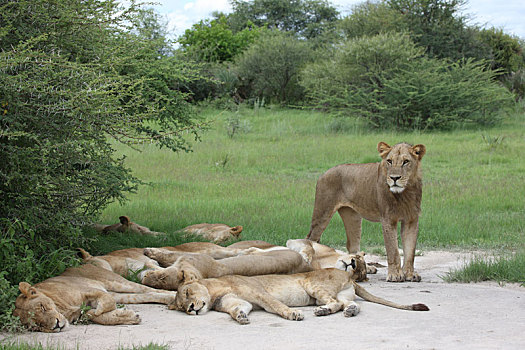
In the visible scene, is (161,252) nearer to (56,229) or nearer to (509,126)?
(56,229)

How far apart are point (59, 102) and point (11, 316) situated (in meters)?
1.97

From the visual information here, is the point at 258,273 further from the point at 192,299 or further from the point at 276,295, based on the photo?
the point at 192,299

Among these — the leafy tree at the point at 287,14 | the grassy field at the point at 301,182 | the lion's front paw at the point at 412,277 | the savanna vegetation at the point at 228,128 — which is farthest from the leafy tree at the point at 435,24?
the lion's front paw at the point at 412,277

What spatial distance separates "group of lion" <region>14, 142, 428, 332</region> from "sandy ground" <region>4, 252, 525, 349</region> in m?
0.11

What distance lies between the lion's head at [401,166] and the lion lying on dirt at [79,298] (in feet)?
9.22

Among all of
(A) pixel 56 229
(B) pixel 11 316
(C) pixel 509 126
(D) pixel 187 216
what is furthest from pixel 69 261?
(C) pixel 509 126

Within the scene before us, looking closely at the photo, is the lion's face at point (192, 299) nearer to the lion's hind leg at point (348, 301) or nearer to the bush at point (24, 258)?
the lion's hind leg at point (348, 301)

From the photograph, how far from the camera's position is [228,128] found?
922 inches

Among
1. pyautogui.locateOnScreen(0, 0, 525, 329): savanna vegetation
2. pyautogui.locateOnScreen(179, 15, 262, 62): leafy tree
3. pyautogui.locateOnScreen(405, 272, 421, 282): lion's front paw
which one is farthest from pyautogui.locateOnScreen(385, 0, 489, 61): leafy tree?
pyautogui.locateOnScreen(405, 272, 421, 282): lion's front paw

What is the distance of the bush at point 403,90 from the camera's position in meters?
24.4

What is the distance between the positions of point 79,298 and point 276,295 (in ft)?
5.29

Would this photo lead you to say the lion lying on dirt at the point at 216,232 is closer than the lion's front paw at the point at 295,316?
No

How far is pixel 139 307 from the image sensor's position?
577 cm

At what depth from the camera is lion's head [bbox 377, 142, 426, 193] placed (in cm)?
741
